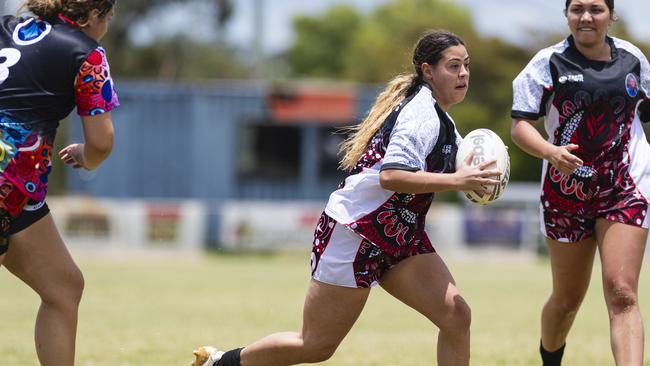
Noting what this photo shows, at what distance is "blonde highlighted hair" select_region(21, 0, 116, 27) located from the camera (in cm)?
481

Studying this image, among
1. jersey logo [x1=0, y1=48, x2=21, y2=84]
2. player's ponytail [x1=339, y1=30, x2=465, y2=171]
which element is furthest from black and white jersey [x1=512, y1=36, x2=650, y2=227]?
jersey logo [x1=0, y1=48, x2=21, y2=84]

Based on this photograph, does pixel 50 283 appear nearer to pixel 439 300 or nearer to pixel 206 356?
pixel 206 356

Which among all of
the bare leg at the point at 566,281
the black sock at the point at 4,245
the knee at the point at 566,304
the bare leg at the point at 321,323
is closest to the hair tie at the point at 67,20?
the black sock at the point at 4,245

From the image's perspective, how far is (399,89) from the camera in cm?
536

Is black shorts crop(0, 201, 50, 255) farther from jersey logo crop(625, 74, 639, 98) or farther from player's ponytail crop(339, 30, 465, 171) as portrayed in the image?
jersey logo crop(625, 74, 639, 98)

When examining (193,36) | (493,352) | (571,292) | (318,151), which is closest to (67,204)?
(318,151)

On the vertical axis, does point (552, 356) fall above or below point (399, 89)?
below

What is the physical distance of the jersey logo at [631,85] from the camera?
18.7 ft

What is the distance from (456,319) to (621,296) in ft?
3.30

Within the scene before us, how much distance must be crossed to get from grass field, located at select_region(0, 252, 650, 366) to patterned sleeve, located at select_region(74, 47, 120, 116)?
2899 mm

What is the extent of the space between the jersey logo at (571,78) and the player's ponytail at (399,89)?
73 cm

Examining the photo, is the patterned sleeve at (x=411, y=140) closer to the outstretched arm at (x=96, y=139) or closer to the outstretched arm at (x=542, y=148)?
the outstretched arm at (x=542, y=148)

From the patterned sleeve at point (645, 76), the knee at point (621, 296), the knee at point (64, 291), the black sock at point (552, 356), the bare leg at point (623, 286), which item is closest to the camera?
the knee at point (64, 291)

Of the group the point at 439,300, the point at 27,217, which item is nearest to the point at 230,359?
the point at 439,300
